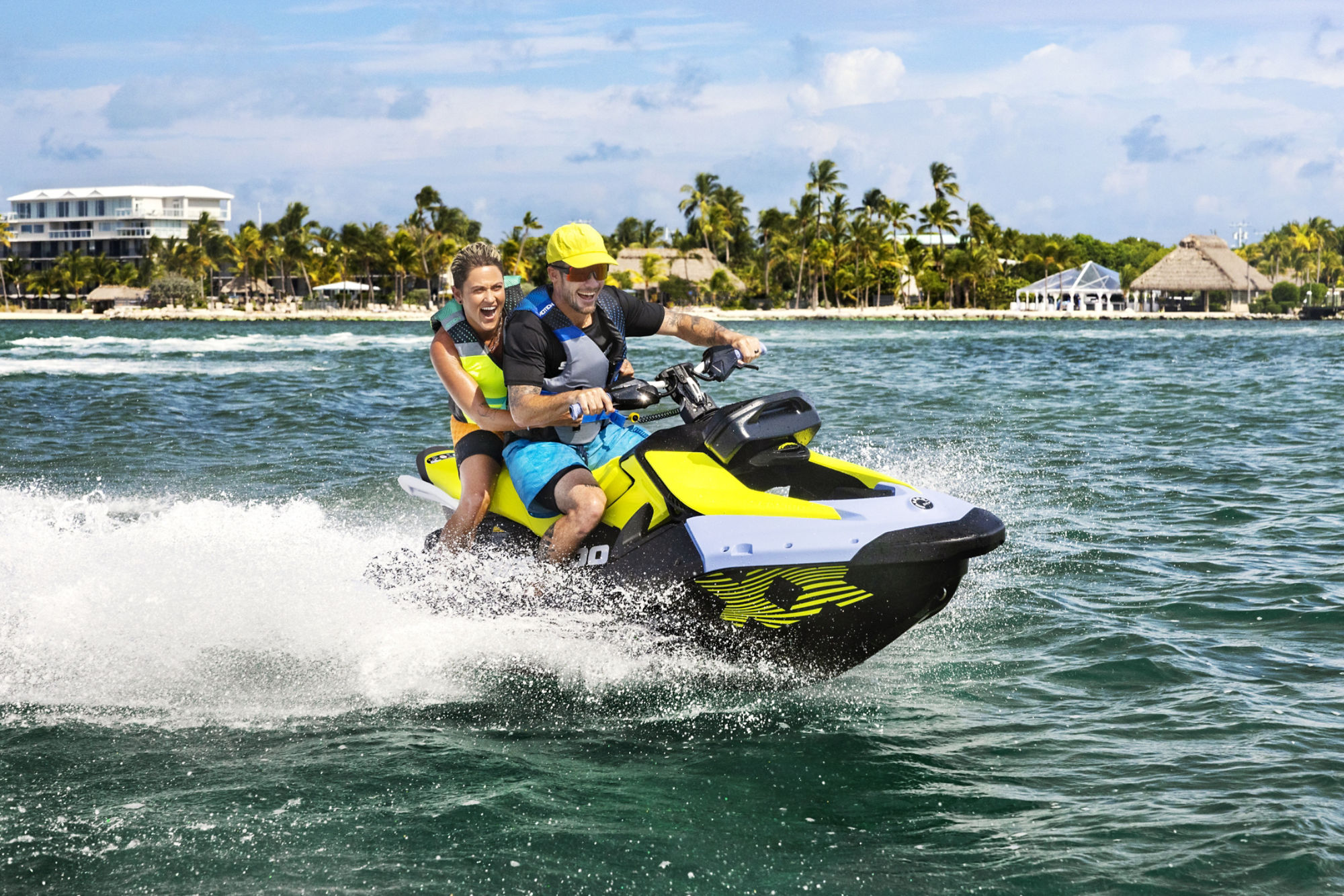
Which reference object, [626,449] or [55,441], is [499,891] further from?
[55,441]

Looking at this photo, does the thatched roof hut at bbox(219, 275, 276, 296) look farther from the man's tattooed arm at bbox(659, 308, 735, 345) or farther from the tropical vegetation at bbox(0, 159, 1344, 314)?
the man's tattooed arm at bbox(659, 308, 735, 345)

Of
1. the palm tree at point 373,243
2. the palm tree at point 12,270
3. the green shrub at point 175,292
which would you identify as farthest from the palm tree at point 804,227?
the palm tree at point 12,270

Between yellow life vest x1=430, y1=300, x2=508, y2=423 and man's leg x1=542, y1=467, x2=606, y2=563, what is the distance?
414mm

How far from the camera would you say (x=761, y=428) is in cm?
448

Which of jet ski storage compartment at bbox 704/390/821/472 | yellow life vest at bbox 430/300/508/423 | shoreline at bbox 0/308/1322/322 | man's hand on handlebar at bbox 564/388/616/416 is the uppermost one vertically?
shoreline at bbox 0/308/1322/322

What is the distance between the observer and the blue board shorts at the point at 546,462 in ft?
15.5

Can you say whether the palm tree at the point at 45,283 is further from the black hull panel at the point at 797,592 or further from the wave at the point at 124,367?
the black hull panel at the point at 797,592

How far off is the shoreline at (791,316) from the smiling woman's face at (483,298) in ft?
243

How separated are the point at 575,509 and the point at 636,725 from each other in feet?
2.80

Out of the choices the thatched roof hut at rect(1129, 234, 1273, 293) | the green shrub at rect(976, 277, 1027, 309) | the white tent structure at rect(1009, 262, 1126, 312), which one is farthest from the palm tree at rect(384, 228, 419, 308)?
the thatched roof hut at rect(1129, 234, 1273, 293)

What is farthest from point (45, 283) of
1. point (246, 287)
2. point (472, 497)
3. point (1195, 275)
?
point (472, 497)

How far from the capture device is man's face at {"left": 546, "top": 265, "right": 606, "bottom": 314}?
449 centimetres

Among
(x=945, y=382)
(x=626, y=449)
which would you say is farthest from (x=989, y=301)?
(x=626, y=449)

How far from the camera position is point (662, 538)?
180 inches
